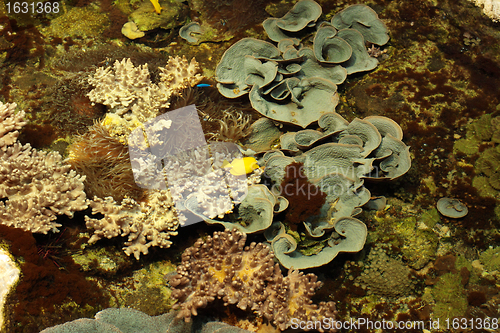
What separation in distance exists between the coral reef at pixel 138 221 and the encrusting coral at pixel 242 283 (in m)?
0.46

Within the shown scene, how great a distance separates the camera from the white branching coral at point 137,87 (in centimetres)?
421

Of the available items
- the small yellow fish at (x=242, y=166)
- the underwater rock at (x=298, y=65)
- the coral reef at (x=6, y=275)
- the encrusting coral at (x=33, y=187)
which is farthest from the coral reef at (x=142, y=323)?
the underwater rock at (x=298, y=65)

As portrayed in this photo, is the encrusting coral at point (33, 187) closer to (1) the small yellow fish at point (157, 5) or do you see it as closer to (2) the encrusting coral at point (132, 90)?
(2) the encrusting coral at point (132, 90)

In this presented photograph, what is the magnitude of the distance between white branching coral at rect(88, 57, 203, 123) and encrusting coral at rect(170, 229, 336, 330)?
1.93 m

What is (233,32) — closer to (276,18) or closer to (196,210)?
(276,18)

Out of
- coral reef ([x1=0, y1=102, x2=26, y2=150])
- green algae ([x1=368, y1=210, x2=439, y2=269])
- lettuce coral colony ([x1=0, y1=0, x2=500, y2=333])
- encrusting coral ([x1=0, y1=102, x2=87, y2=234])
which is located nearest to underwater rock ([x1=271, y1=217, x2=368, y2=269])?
lettuce coral colony ([x1=0, y1=0, x2=500, y2=333])

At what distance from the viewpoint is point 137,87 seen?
171 inches

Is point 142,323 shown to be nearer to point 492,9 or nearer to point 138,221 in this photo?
point 138,221

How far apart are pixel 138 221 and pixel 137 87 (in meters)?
1.81

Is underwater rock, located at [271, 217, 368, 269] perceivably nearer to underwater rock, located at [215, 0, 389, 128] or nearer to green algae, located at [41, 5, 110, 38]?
underwater rock, located at [215, 0, 389, 128]

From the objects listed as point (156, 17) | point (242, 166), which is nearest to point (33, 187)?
point (242, 166)

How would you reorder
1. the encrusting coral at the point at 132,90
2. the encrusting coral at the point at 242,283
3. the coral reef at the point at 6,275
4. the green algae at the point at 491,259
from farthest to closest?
the encrusting coral at the point at 132,90
the green algae at the point at 491,259
the encrusting coral at the point at 242,283
the coral reef at the point at 6,275

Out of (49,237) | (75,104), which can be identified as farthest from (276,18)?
(49,237)

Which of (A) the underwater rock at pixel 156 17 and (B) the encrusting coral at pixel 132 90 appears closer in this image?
(B) the encrusting coral at pixel 132 90
